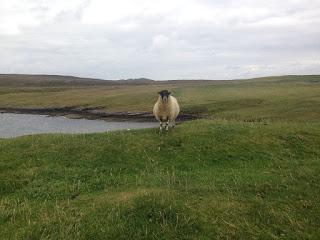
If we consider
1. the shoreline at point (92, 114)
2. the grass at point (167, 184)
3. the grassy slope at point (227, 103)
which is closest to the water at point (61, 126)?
the shoreline at point (92, 114)

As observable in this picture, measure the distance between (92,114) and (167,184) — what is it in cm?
7687

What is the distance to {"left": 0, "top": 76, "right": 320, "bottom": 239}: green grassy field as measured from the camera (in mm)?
13414

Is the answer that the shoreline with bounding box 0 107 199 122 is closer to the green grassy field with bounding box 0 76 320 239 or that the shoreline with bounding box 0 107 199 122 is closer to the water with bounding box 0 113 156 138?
the water with bounding box 0 113 156 138

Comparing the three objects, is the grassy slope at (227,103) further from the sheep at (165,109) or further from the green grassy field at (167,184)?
the green grassy field at (167,184)

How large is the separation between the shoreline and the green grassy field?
51.5 meters

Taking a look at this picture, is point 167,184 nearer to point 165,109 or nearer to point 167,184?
point 167,184

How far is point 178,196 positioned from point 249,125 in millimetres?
12843

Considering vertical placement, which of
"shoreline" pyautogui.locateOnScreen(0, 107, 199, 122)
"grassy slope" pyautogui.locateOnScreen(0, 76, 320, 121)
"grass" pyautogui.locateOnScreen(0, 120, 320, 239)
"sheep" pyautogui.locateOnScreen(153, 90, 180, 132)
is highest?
"sheep" pyautogui.locateOnScreen(153, 90, 180, 132)

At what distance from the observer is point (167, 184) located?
17312 mm

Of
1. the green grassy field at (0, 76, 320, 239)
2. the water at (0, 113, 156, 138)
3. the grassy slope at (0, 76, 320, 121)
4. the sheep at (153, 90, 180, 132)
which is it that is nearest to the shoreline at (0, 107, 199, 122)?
the grassy slope at (0, 76, 320, 121)

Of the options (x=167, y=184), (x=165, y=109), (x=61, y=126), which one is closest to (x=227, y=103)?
(x=61, y=126)

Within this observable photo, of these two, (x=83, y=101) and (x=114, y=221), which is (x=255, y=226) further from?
(x=83, y=101)

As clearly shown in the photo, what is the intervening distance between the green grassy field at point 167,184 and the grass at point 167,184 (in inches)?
1.6

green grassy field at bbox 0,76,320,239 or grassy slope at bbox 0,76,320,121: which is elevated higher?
green grassy field at bbox 0,76,320,239
